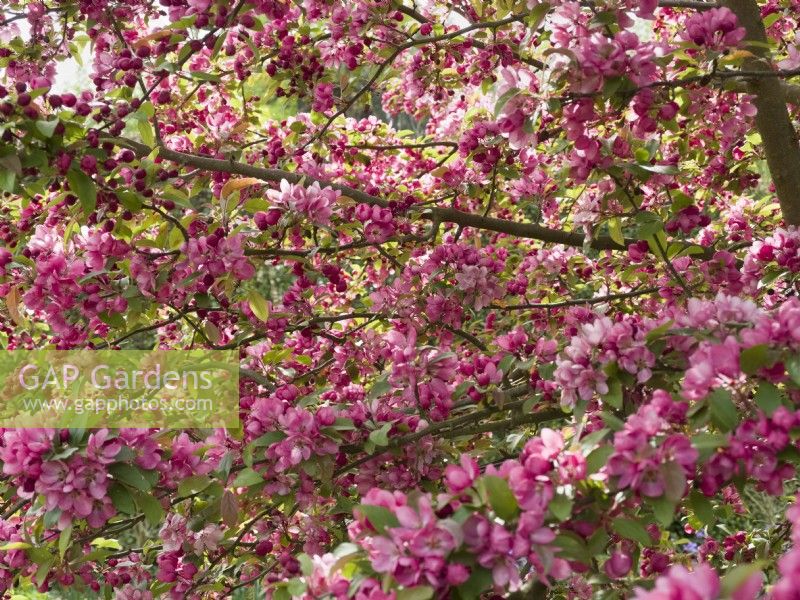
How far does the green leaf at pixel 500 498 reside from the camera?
1.38m

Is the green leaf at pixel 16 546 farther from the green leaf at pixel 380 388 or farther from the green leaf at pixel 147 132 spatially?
the green leaf at pixel 147 132

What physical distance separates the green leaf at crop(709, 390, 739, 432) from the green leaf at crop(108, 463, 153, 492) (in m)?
1.26

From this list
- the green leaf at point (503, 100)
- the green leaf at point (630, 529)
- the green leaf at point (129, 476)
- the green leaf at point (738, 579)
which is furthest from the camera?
the green leaf at point (503, 100)

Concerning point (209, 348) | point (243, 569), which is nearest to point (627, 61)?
point (209, 348)

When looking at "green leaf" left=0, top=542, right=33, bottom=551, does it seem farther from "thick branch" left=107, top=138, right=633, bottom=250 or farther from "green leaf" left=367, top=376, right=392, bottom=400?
"thick branch" left=107, top=138, right=633, bottom=250

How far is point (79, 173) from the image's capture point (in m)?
2.04

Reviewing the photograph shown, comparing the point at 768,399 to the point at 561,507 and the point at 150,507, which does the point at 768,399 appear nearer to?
the point at 561,507

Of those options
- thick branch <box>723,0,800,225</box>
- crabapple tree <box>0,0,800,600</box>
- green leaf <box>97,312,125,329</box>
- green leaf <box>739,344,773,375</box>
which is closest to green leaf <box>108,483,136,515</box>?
crabapple tree <box>0,0,800,600</box>

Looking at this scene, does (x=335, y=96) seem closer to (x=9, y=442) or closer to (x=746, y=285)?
(x=746, y=285)

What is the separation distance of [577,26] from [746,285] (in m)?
1.04

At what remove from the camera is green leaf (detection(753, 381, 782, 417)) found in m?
1.54

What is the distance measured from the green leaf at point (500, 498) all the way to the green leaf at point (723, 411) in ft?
1.38

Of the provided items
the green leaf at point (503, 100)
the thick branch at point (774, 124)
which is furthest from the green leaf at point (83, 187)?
the thick branch at point (774, 124)

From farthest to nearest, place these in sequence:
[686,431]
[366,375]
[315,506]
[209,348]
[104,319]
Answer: [366,375]
[209,348]
[315,506]
[104,319]
[686,431]
